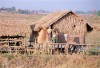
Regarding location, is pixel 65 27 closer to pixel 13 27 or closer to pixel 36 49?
pixel 36 49

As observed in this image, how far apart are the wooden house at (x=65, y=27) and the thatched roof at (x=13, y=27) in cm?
143

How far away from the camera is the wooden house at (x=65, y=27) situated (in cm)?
2773

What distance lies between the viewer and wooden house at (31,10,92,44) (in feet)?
91.0

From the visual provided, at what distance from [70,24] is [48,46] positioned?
3617 mm

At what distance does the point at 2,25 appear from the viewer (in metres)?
26.5

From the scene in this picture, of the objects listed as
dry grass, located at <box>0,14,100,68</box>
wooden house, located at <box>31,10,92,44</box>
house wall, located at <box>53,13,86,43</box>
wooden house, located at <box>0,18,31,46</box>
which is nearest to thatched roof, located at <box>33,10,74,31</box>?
wooden house, located at <box>31,10,92,44</box>

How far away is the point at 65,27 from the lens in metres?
28.2

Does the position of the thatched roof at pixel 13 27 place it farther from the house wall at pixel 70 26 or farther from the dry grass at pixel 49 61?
the dry grass at pixel 49 61

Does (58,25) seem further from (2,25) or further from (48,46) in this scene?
(2,25)

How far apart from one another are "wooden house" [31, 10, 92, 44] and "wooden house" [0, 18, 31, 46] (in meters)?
1.55

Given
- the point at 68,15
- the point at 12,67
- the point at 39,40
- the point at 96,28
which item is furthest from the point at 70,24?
the point at 96,28

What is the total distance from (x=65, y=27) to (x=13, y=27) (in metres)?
4.27

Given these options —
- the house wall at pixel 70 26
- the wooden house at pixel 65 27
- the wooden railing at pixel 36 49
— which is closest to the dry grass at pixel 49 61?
the wooden railing at pixel 36 49

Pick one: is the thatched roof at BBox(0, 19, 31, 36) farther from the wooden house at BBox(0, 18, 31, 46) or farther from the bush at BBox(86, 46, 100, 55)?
the bush at BBox(86, 46, 100, 55)
